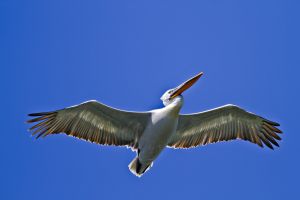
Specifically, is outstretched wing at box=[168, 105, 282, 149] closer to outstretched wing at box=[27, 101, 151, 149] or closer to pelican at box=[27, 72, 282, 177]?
pelican at box=[27, 72, 282, 177]

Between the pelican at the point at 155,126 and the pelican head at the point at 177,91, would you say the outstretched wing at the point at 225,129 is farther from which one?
the pelican head at the point at 177,91

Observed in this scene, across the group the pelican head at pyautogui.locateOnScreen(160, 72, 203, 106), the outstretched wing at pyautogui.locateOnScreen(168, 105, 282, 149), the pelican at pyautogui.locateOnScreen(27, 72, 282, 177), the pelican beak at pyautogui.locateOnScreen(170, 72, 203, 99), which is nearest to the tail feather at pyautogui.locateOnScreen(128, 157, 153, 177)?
the pelican at pyautogui.locateOnScreen(27, 72, 282, 177)

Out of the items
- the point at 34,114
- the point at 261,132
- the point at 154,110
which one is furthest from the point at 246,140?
the point at 34,114

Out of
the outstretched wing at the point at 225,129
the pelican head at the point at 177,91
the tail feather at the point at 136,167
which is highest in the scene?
the pelican head at the point at 177,91

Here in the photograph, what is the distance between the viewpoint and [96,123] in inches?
503

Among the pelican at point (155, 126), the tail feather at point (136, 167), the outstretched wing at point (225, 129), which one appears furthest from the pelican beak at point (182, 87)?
the tail feather at point (136, 167)

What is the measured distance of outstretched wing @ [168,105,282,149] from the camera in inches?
523

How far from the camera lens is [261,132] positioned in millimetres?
13625

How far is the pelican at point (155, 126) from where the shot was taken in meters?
12.4

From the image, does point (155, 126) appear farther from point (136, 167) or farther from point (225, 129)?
point (225, 129)

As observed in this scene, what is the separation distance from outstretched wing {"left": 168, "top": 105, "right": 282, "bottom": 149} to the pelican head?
2.12 feet

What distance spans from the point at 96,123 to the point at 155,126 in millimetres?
1357

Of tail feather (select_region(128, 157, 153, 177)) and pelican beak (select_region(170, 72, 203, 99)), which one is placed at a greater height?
pelican beak (select_region(170, 72, 203, 99))

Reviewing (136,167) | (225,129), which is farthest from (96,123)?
(225,129)
